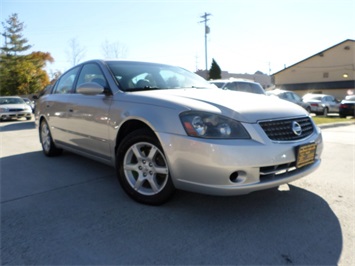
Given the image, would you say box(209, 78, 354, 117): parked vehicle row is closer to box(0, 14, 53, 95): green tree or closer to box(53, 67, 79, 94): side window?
box(53, 67, 79, 94): side window

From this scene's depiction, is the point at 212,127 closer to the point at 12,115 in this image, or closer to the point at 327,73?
the point at 12,115

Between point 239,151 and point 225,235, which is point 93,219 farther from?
point 239,151

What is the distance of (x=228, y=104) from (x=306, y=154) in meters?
0.87

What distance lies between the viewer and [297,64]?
3969 cm

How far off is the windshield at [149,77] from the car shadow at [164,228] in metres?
1.24

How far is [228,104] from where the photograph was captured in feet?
9.04

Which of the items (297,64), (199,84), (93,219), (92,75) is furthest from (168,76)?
(297,64)

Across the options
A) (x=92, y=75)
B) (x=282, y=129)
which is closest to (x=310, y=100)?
(x=92, y=75)

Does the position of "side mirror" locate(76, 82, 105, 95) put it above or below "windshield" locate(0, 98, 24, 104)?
above

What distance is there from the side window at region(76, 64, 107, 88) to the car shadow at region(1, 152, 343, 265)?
1.27 metres

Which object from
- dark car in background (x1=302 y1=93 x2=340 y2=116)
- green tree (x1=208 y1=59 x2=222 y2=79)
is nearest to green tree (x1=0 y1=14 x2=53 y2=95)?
green tree (x1=208 y1=59 x2=222 y2=79)

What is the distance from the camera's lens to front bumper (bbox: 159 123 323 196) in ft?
8.02

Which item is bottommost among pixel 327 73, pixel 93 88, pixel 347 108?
pixel 347 108

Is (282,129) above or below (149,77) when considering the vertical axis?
below
